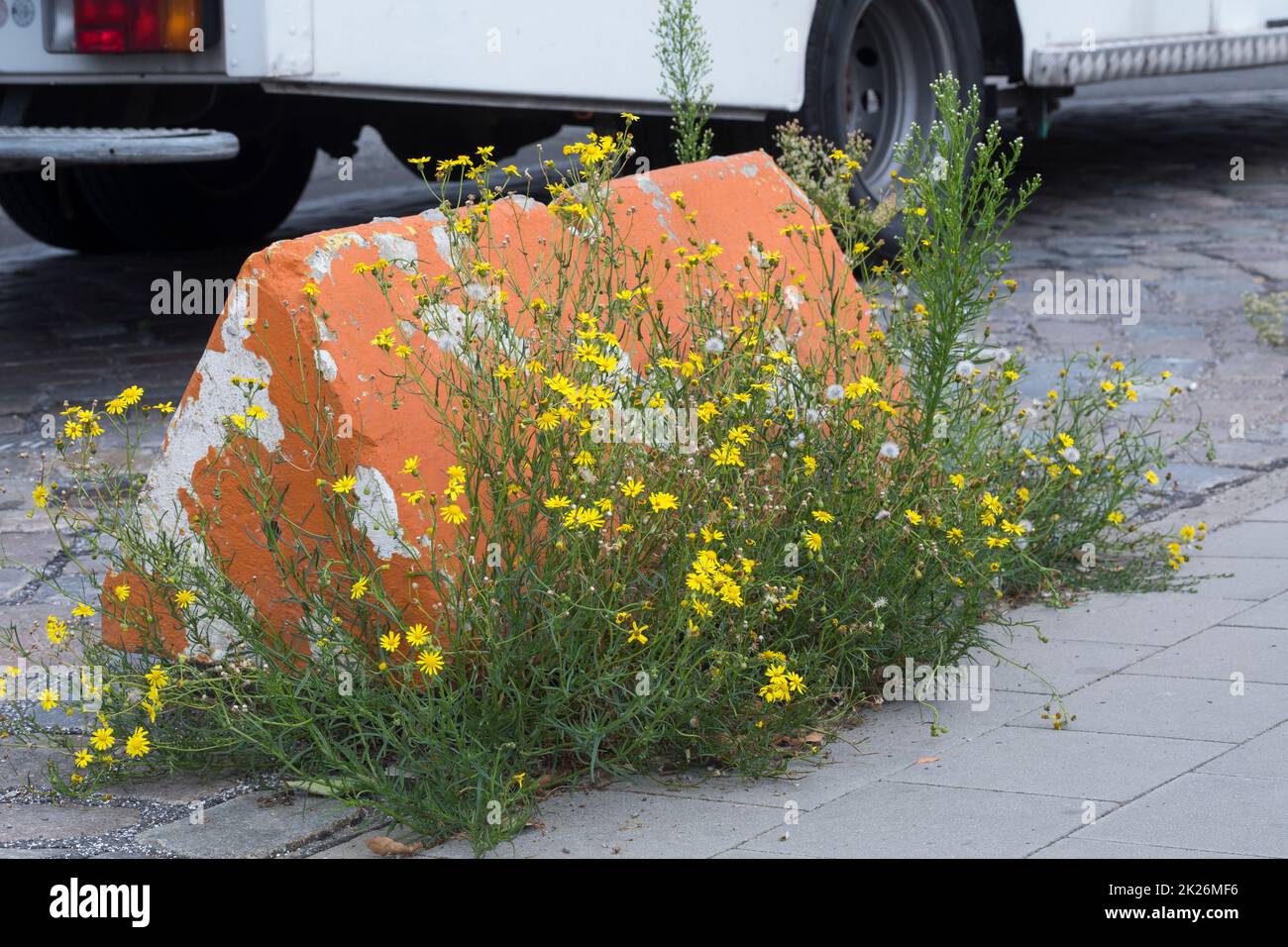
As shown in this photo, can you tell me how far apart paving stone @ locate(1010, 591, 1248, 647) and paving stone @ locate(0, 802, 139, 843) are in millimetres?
1723

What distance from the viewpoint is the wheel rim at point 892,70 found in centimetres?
639

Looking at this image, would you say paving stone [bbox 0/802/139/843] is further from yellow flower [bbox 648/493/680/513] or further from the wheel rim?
the wheel rim

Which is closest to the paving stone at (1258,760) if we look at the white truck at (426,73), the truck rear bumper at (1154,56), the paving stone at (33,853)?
the paving stone at (33,853)

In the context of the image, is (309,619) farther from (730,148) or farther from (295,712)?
(730,148)

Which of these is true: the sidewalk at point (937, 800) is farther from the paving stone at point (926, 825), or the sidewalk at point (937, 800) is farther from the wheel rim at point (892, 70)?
the wheel rim at point (892, 70)

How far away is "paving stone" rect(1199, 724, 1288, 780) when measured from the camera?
2.62 meters

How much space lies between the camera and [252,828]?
100 inches

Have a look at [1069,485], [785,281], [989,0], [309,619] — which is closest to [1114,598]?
[1069,485]

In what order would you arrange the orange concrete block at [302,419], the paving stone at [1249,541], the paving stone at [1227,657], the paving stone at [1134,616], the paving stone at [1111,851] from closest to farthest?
1. the paving stone at [1111,851]
2. the orange concrete block at [302,419]
3. the paving stone at [1227,657]
4. the paving stone at [1134,616]
5. the paving stone at [1249,541]

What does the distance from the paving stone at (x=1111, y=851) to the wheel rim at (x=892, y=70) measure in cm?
427

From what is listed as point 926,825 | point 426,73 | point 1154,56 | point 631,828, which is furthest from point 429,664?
point 1154,56

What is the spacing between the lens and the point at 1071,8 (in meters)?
6.81

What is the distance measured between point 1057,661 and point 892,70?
3.82 metres
